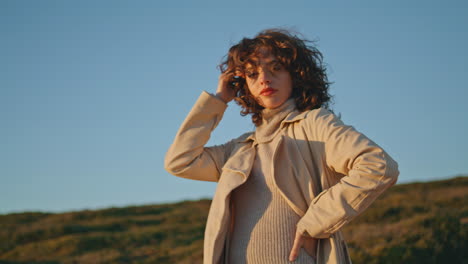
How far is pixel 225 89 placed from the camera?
9.45 ft

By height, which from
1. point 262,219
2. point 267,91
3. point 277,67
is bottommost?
point 262,219

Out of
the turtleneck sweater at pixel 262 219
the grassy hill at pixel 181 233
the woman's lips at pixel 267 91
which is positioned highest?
the woman's lips at pixel 267 91

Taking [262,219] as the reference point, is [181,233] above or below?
below

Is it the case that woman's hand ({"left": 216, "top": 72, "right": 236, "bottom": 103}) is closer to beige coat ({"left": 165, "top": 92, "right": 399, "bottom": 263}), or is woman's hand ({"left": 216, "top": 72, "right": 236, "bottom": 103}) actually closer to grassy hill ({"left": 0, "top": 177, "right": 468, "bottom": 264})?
beige coat ({"left": 165, "top": 92, "right": 399, "bottom": 263})

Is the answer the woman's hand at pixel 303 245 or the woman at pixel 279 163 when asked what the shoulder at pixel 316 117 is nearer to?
the woman at pixel 279 163

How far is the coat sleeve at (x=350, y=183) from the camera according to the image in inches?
83.1

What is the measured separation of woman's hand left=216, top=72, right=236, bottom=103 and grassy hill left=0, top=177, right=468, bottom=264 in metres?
6.16

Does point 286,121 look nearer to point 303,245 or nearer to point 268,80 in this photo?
point 268,80

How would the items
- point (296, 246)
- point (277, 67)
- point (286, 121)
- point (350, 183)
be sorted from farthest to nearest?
point (277, 67) < point (286, 121) < point (296, 246) < point (350, 183)

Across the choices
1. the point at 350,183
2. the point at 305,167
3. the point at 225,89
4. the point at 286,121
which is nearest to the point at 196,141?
the point at 225,89

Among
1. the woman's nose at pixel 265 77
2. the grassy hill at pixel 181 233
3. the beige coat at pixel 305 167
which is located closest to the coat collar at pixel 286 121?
the beige coat at pixel 305 167

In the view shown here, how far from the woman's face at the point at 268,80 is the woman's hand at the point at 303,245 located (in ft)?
2.54

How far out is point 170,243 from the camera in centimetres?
1402

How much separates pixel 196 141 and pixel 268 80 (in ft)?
1.72
